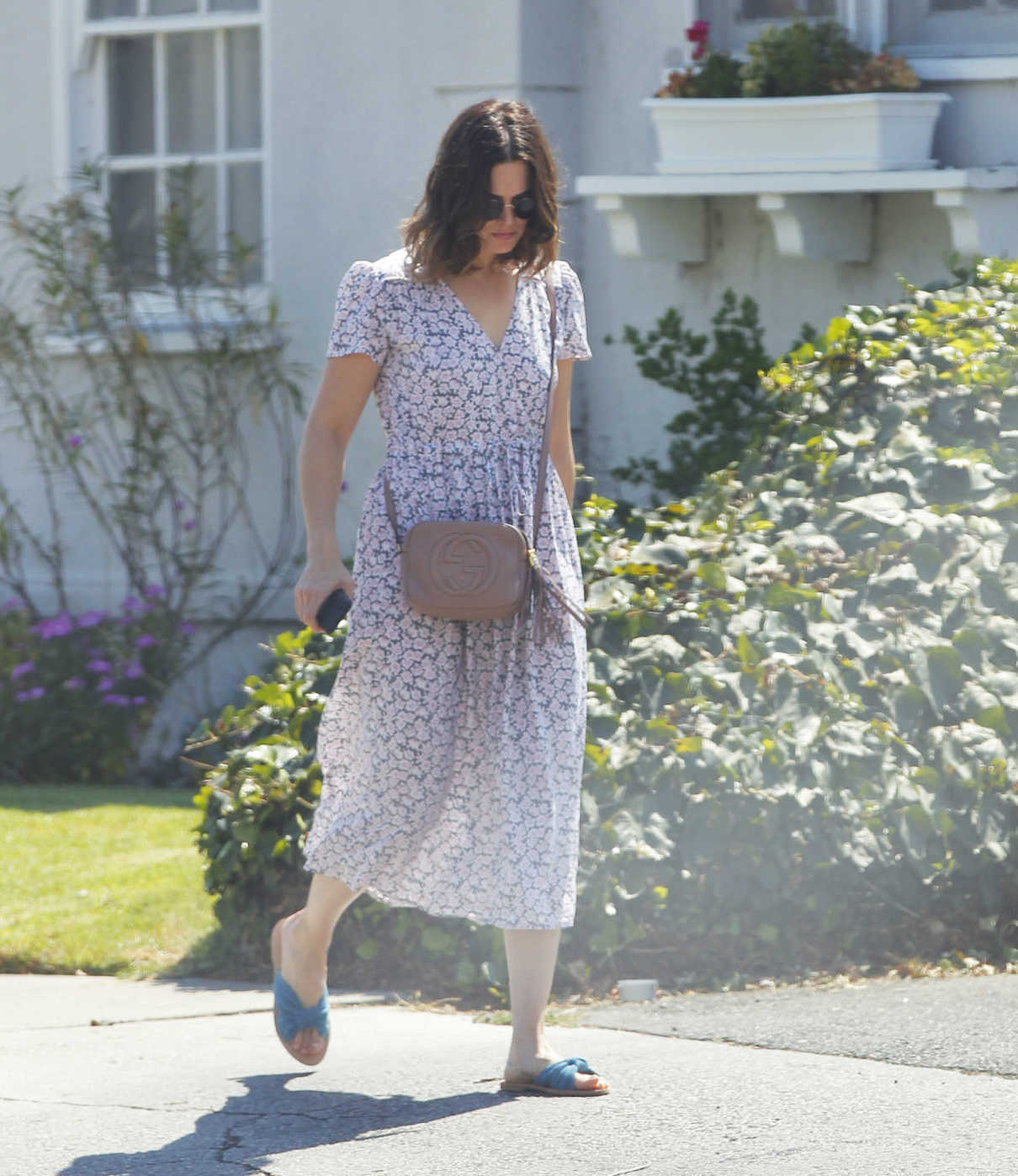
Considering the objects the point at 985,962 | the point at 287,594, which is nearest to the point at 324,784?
the point at 985,962

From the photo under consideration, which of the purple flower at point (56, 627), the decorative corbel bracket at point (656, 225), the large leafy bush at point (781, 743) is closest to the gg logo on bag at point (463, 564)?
the large leafy bush at point (781, 743)

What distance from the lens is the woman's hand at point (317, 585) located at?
4.00 meters

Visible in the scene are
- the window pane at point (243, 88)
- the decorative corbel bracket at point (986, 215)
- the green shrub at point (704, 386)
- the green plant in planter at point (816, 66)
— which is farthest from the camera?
the window pane at point (243, 88)

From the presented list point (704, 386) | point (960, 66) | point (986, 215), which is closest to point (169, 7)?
point (704, 386)

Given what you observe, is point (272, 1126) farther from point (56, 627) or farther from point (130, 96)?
point (130, 96)

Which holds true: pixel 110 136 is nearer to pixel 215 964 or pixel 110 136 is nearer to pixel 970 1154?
pixel 215 964

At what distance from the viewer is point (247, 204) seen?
9273mm

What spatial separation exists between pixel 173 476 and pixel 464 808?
5.40 metres

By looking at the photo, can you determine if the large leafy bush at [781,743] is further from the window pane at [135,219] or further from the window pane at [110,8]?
the window pane at [110,8]

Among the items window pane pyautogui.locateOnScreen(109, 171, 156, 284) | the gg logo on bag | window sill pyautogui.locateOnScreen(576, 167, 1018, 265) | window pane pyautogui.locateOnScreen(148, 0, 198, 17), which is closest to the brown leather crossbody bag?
the gg logo on bag

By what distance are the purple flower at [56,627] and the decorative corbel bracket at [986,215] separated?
4.12 meters

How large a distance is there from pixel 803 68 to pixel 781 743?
10.6 ft

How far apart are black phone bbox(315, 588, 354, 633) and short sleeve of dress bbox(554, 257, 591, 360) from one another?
667 millimetres

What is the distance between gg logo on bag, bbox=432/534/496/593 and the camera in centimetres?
393
